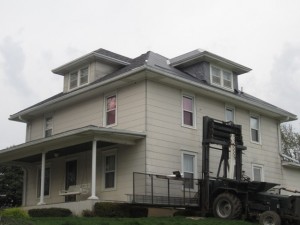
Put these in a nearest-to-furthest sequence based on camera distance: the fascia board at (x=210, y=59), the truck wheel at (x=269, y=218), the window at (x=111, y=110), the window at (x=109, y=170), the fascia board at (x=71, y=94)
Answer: the truck wheel at (x=269, y=218) < the fascia board at (x=71, y=94) < the window at (x=109, y=170) < the window at (x=111, y=110) < the fascia board at (x=210, y=59)

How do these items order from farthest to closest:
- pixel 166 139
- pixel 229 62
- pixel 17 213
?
1. pixel 229 62
2. pixel 166 139
3. pixel 17 213

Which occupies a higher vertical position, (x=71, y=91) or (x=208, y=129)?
(x=71, y=91)

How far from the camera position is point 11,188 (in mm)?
38000

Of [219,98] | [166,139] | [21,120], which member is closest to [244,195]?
[166,139]

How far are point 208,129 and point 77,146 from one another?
234 inches

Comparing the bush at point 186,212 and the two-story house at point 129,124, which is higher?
the two-story house at point 129,124

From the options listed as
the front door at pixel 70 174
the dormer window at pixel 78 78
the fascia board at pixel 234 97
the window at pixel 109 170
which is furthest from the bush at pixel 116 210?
the dormer window at pixel 78 78

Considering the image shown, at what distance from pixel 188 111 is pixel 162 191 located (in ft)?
14.5

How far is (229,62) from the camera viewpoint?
83.0ft

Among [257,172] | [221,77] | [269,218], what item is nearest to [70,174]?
[221,77]

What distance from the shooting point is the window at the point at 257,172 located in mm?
25400

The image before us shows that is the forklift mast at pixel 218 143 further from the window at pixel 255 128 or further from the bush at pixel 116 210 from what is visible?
the window at pixel 255 128

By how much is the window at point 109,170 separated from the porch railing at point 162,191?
1.91 meters

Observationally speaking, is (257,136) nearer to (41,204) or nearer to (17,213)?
(41,204)
